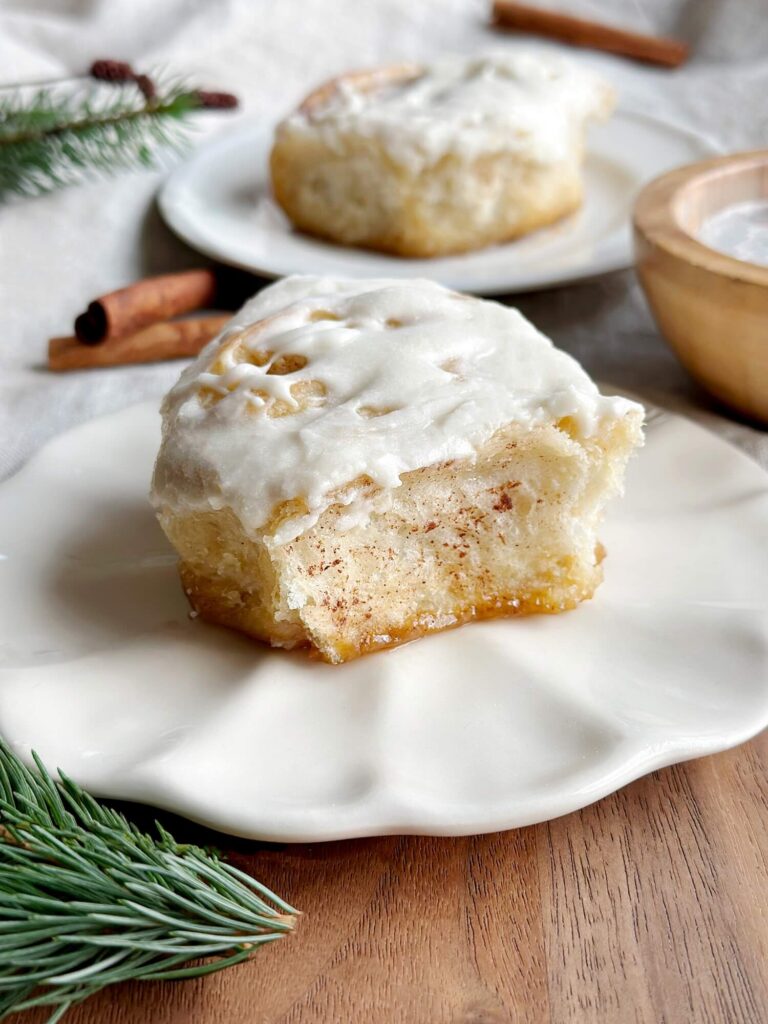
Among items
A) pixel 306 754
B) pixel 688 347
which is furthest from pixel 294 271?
pixel 306 754

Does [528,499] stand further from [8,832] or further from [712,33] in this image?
[712,33]

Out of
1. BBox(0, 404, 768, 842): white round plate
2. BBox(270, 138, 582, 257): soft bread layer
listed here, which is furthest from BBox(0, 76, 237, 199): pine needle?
BBox(0, 404, 768, 842): white round plate

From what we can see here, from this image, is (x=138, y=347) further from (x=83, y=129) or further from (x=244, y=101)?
(x=244, y=101)

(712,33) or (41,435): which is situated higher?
(41,435)

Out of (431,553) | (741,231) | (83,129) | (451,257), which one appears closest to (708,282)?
(741,231)

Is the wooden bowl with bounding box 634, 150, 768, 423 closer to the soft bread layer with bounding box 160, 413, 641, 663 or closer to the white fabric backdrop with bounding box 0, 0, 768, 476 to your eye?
the white fabric backdrop with bounding box 0, 0, 768, 476

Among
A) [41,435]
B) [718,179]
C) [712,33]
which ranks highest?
[718,179]
